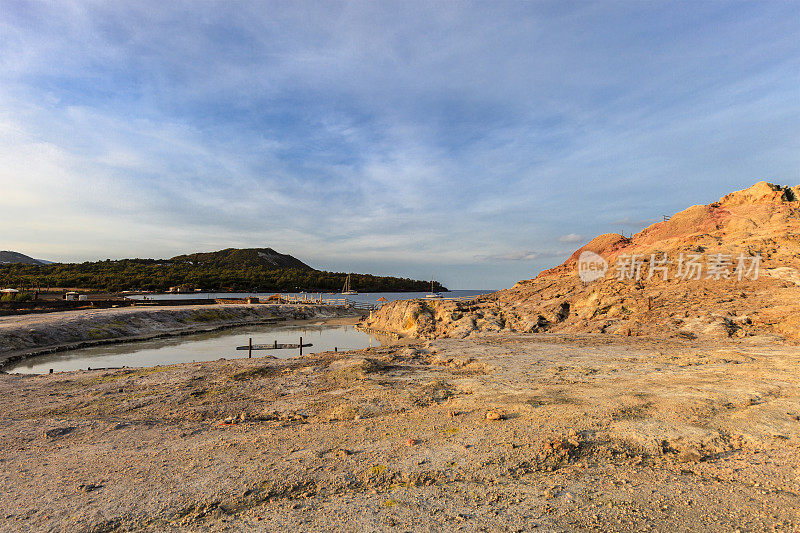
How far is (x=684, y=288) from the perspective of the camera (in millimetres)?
23609

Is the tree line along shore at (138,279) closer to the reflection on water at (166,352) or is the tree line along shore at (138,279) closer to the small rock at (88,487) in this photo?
the reflection on water at (166,352)

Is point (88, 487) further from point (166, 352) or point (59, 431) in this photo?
point (166, 352)

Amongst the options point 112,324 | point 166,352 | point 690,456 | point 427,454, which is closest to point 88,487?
point 427,454

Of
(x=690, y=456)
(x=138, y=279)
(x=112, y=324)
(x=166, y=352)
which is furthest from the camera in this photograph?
(x=138, y=279)

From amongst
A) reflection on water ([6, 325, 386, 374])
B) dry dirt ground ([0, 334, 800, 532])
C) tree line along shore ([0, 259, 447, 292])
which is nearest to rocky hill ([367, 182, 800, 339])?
reflection on water ([6, 325, 386, 374])

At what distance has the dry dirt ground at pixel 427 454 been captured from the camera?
5070 mm

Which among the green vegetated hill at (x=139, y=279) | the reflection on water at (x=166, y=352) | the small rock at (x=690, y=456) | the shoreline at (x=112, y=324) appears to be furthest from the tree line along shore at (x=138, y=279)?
the small rock at (x=690, y=456)

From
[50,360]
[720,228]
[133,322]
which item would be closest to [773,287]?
[720,228]

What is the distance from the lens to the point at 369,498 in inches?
217

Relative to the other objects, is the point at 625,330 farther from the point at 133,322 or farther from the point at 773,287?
the point at 133,322

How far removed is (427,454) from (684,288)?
24.3 meters

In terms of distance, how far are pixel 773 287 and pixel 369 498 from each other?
26628mm

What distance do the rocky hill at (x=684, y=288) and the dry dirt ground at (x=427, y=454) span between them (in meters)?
8.23

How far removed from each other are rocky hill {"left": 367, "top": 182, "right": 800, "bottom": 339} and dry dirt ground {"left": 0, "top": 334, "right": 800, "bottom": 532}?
823cm
